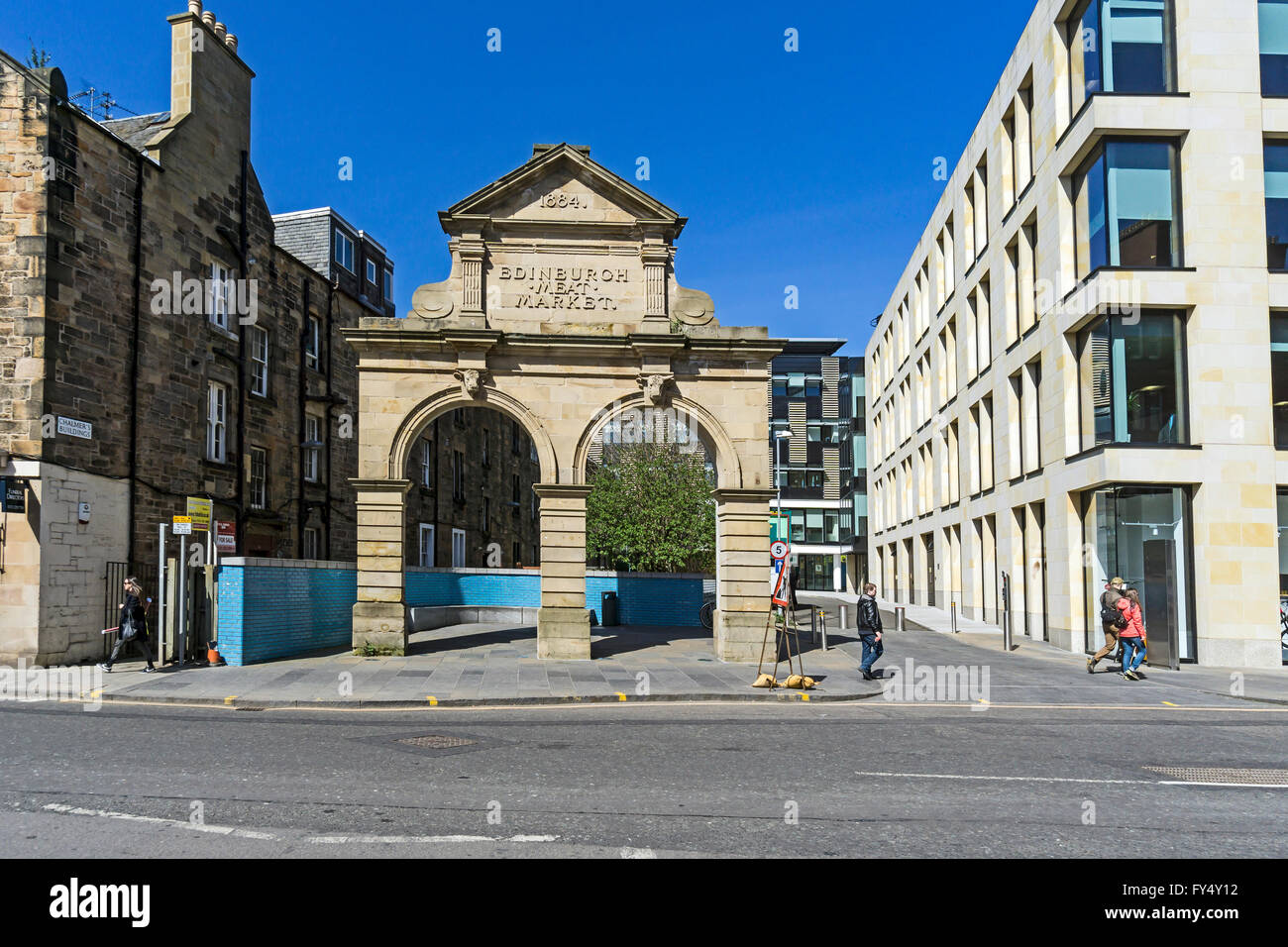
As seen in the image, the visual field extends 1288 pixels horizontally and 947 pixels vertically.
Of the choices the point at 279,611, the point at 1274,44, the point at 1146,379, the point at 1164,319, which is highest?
the point at 1274,44

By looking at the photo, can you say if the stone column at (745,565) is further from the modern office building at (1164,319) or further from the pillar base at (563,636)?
the modern office building at (1164,319)

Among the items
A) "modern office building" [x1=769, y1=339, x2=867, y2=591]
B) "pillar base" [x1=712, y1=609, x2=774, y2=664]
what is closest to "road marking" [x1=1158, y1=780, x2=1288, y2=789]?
"pillar base" [x1=712, y1=609, x2=774, y2=664]

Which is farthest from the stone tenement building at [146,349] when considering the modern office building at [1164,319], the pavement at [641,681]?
the modern office building at [1164,319]

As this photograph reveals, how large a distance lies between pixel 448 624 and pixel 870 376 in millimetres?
38711

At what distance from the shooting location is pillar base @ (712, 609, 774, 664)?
20.1 meters

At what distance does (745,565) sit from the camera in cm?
2033

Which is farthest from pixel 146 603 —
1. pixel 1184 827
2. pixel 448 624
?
pixel 1184 827

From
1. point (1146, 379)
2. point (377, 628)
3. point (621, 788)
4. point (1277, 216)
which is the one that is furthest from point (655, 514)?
point (621, 788)

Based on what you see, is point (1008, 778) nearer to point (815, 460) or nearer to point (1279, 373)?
point (1279, 373)

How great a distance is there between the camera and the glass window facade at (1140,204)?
892 inches

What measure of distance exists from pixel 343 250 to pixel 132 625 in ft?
69.4

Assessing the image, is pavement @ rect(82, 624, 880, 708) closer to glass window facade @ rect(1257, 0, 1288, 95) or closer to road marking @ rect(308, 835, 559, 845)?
road marking @ rect(308, 835, 559, 845)

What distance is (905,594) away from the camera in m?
49.9

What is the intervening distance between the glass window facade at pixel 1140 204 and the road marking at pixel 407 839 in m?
21.1
